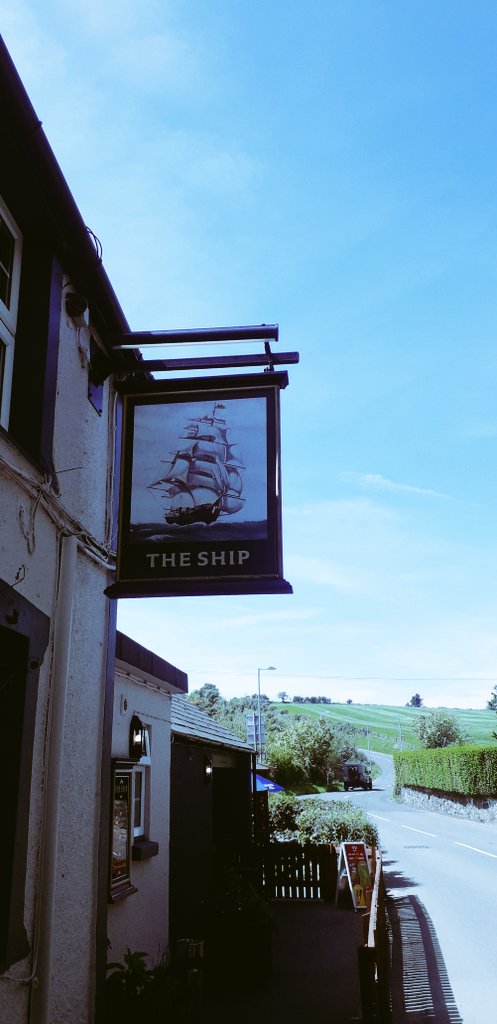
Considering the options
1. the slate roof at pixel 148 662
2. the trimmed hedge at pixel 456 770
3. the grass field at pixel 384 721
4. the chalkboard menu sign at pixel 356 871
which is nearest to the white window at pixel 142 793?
the slate roof at pixel 148 662

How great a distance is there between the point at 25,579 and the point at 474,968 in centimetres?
904

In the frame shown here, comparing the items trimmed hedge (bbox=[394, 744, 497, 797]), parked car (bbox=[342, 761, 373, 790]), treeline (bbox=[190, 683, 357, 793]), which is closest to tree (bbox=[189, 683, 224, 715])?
treeline (bbox=[190, 683, 357, 793])

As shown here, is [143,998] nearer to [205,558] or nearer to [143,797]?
[143,797]

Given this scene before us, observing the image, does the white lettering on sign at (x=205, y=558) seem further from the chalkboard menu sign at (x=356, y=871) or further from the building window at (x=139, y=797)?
the chalkboard menu sign at (x=356, y=871)

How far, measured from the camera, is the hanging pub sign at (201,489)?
471 cm

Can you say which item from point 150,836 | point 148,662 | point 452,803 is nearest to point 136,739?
point 148,662

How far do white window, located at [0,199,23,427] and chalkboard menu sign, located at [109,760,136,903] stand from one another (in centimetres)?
334

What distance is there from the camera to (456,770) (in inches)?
1414

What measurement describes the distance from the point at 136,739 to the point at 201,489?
10.2 ft

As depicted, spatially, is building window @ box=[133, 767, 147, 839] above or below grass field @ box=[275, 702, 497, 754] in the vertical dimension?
below

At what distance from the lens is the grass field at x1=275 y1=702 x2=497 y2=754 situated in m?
126

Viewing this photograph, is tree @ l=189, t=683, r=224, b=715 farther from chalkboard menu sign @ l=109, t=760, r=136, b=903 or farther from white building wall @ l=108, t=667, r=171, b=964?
chalkboard menu sign @ l=109, t=760, r=136, b=903

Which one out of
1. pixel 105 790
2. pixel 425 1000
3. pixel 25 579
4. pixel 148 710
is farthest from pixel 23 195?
pixel 425 1000

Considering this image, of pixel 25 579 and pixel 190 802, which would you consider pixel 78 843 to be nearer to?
pixel 25 579
